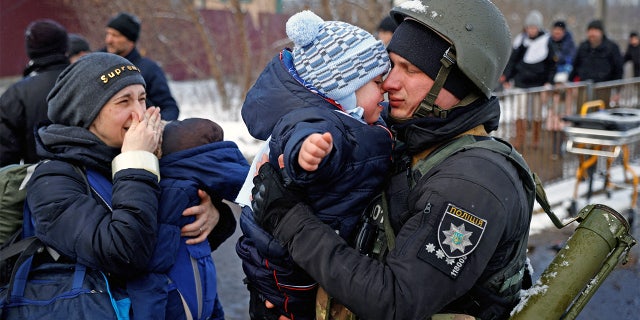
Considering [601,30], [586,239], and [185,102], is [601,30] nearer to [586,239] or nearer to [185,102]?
[586,239]

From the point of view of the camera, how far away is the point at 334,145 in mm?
1805

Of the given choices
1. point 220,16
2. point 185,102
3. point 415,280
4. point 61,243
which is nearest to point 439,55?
point 415,280

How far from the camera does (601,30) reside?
1089cm

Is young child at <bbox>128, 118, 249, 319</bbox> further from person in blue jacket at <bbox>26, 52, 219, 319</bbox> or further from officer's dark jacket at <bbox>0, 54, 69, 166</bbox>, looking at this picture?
officer's dark jacket at <bbox>0, 54, 69, 166</bbox>

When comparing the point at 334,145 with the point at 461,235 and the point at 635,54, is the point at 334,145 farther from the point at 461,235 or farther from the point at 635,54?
the point at 635,54

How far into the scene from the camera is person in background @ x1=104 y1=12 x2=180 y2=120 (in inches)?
215

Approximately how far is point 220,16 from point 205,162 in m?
20.5

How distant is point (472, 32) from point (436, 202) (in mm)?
610

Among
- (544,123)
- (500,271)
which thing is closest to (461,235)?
(500,271)

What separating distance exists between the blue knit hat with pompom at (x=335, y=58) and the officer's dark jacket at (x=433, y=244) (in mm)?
443

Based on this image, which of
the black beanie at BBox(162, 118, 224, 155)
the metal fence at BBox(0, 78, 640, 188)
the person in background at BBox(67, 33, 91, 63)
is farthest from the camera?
the metal fence at BBox(0, 78, 640, 188)

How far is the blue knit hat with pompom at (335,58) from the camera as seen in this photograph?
6.73 ft

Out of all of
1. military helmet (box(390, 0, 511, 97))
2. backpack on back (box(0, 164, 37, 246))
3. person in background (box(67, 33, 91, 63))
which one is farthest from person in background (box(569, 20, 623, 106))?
backpack on back (box(0, 164, 37, 246))

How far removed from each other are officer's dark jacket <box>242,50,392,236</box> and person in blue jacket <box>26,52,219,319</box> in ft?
1.51
